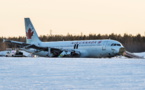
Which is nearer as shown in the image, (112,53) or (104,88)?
(104,88)

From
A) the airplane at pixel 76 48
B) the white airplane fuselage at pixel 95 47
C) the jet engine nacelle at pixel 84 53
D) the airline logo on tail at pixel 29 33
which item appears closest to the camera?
the white airplane fuselage at pixel 95 47

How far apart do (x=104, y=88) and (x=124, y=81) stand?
308 centimetres

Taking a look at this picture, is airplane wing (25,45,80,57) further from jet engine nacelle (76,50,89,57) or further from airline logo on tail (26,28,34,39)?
airline logo on tail (26,28,34,39)

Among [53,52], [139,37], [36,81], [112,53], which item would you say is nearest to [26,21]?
[53,52]

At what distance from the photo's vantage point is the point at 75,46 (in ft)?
190

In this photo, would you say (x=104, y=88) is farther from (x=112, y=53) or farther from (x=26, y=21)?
(x=26, y=21)

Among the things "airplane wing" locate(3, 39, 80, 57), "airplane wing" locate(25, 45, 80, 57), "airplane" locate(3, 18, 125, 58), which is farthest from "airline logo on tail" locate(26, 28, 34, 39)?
"airplane wing" locate(25, 45, 80, 57)

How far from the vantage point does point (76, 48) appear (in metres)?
57.8

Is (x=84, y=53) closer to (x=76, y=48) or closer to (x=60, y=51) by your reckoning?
(x=76, y=48)

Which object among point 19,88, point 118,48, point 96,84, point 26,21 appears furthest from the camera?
point 26,21

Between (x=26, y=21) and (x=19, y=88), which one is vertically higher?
(x=26, y=21)

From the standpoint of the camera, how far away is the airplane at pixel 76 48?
53.0 metres

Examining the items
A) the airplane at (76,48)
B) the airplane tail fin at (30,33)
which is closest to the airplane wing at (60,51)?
the airplane at (76,48)

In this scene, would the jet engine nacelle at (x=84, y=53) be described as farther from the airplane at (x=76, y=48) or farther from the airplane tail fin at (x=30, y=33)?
the airplane tail fin at (x=30, y=33)
